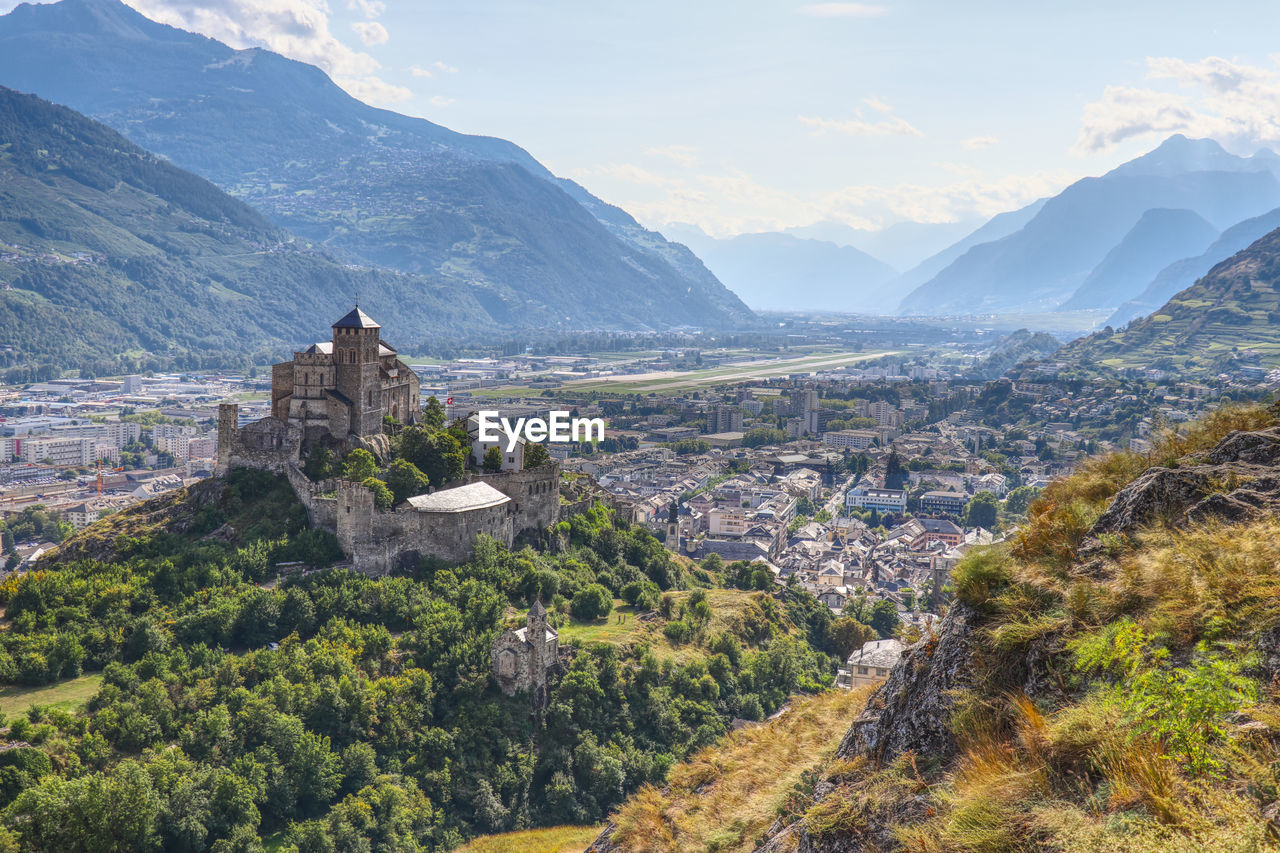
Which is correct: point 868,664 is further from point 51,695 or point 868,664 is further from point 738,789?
point 51,695

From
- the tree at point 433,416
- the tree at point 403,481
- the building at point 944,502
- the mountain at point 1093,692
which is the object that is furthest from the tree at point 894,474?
the mountain at point 1093,692

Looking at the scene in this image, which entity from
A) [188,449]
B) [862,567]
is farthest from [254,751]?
[188,449]

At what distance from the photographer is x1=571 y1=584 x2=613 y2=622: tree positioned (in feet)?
156

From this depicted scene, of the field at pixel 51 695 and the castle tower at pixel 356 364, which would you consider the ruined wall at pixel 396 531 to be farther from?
the field at pixel 51 695

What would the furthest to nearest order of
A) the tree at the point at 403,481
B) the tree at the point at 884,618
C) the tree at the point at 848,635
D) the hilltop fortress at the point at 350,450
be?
the tree at the point at 884,618
the tree at the point at 848,635
the tree at the point at 403,481
the hilltop fortress at the point at 350,450

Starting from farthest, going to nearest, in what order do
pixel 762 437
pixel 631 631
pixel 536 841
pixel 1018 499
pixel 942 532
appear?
pixel 762 437 → pixel 1018 499 → pixel 942 532 → pixel 631 631 → pixel 536 841

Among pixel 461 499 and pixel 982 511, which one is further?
pixel 982 511

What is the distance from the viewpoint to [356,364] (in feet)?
153

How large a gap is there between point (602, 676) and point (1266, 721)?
35.9 m

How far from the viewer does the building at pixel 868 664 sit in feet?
155

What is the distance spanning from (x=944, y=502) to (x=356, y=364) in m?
82.4

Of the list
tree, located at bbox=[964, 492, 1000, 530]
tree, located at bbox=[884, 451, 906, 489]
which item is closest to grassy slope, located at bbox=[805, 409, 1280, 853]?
tree, located at bbox=[964, 492, 1000, 530]

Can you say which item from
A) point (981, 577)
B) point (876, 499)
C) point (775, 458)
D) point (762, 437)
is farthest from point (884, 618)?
point (762, 437)

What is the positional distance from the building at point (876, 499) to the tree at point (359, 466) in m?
79.2
